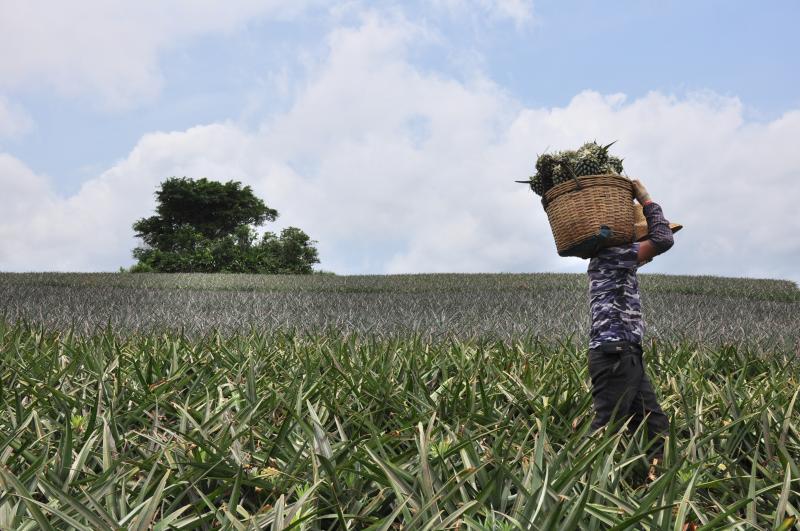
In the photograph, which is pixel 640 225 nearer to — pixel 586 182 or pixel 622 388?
pixel 586 182

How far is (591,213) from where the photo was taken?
111 inches

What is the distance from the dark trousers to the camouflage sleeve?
1.58ft

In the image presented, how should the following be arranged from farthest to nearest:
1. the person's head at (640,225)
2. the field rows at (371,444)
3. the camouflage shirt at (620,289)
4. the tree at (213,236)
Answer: the tree at (213,236) < the person's head at (640,225) < the camouflage shirt at (620,289) < the field rows at (371,444)

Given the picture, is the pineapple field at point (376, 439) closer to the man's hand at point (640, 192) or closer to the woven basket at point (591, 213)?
the woven basket at point (591, 213)

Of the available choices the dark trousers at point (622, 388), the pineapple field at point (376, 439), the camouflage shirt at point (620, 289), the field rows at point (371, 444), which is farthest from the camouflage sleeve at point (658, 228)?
the pineapple field at point (376, 439)

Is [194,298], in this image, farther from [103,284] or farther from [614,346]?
[614,346]

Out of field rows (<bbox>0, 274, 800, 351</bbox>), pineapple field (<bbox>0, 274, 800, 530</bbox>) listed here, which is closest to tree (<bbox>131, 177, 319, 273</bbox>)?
field rows (<bbox>0, 274, 800, 351</bbox>)

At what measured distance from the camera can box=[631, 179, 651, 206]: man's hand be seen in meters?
3.04

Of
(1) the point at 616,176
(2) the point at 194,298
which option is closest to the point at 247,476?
(1) the point at 616,176

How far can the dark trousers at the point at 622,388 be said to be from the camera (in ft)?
9.52

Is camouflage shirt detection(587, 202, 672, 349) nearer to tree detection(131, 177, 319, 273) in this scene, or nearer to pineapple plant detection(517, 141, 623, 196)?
pineapple plant detection(517, 141, 623, 196)

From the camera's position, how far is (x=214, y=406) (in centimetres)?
346

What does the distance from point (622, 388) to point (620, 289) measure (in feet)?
1.48

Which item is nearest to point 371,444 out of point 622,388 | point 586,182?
point 622,388
